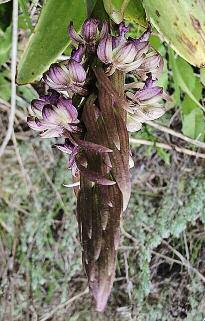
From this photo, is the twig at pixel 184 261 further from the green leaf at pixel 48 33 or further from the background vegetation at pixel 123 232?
the green leaf at pixel 48 33

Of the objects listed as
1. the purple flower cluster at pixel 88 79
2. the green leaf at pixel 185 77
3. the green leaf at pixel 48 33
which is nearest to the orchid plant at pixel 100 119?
the purple flower cluster at pixel 88 79

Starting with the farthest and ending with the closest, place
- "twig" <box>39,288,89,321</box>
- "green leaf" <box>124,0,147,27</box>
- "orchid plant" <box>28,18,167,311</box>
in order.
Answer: "twig" <box>39,288,89,321</box> < "green leaf" <box>124,0,147,27</box> < "orchid plant" <box>28,18,167,311</box>

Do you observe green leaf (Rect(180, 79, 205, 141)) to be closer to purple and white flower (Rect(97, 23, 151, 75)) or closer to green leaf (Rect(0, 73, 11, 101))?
green leaf (Rect(0, 73, 11, 101))

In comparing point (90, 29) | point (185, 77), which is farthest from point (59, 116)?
point (185, 77)

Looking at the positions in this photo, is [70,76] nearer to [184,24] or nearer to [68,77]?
[68,77]

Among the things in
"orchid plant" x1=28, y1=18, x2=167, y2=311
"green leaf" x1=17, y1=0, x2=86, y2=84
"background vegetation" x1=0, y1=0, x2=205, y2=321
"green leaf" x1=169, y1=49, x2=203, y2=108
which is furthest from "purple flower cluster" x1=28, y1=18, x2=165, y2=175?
"background vegetation" x1=0, y1=0, x2=205, y2=321

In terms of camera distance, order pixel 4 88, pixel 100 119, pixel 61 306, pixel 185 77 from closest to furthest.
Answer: pixel 100 119, pixel 185 77, pixel 4 88, pixel 61 306

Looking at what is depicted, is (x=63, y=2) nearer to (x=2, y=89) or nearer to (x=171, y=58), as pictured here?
(x=171, y=58)
